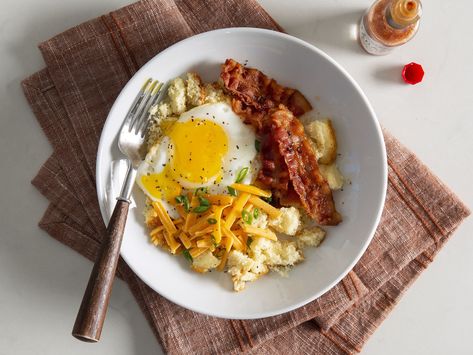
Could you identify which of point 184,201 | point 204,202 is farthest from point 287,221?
point 184,201

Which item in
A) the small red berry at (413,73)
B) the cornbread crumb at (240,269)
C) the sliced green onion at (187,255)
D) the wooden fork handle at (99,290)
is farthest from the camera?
the small red berry at (413,73)

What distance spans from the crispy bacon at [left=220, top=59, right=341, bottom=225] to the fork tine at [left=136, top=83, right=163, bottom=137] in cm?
42

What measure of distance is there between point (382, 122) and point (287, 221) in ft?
3.35

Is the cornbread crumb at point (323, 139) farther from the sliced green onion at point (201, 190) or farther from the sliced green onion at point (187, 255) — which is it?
the sliced green onion at point (187, 255)

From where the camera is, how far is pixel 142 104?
3246 mm

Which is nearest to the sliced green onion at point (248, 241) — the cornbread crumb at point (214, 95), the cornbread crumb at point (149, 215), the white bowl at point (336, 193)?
the white bowl at point (336, 193)

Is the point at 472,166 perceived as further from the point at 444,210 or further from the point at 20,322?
the point at 20,322

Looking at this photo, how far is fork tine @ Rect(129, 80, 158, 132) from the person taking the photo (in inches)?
127

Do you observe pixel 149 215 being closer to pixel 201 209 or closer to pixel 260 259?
pixel 201 209

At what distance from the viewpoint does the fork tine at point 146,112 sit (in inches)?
128

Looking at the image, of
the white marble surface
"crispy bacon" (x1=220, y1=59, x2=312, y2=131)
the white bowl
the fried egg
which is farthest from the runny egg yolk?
the white marble surface

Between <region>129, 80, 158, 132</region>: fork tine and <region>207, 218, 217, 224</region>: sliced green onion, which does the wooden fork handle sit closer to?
<region>207, 218, 217, 224</region>: sliced green onion

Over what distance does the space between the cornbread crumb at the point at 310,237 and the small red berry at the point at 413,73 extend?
1200 mm

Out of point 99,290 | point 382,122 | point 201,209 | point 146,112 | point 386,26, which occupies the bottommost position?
point 99,290
